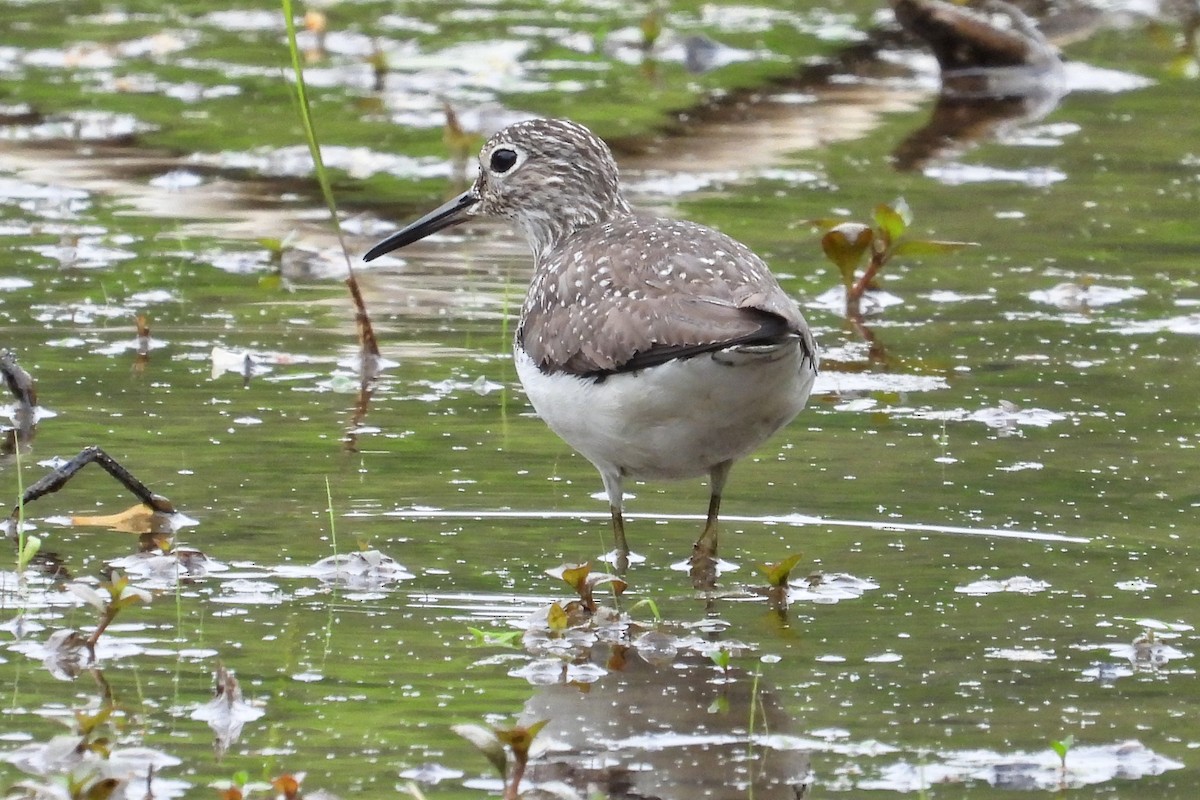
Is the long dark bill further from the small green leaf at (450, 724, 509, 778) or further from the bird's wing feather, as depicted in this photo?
the small green leaf at (450, 724, 509, 778)

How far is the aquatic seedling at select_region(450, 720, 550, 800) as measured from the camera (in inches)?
156

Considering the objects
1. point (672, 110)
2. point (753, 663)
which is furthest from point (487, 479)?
point (672, 110)

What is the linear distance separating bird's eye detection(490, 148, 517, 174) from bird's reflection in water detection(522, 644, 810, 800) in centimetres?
279

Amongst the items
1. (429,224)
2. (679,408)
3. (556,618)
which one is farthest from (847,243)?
(556,618)

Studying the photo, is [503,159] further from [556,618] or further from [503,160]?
[556,618]

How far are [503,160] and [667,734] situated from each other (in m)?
3.39

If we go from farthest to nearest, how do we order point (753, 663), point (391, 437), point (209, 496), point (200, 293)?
point (200, 293)
point (391, 437)
point (209, 496)
point (753, 663)

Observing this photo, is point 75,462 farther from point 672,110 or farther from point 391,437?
point 672,110

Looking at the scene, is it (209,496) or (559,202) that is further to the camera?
(559,202)

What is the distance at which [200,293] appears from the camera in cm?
892

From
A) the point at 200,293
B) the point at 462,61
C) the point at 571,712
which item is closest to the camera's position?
the point at 571,712

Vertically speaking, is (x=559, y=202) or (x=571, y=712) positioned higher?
(x=559, y=202)

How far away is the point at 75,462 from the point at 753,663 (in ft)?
6.68

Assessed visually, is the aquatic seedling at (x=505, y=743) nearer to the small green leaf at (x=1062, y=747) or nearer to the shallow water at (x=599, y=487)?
the shallow water at (x=599, y=487)
